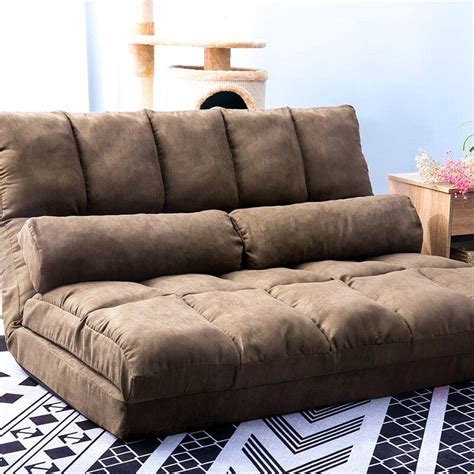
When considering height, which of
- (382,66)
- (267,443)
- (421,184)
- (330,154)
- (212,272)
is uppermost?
(382,66)

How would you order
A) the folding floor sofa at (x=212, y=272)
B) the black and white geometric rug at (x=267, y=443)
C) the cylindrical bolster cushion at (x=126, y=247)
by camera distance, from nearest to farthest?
the black and white geometric rug at (x=267, y=443)
the folding floor sofa at (x=212, y=272)
the cylindrical bolster cushion at (x=126, y=247)

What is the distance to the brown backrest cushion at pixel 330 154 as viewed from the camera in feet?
12.7

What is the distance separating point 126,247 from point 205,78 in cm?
164

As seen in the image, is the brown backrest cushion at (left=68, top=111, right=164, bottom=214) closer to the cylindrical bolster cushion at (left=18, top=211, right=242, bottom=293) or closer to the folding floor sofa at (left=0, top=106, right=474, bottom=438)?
the folding floor sofa at (left=0, top=106, right=474, bottom=438)

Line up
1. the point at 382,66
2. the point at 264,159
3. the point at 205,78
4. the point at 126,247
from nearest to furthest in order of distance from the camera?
the point at 126,247 < the point at 264,159 < the point at 205,78 < the point at 382,66

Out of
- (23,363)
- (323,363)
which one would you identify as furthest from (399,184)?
(23,363)

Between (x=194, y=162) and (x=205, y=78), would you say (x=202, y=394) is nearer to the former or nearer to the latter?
(x=194, y=162)

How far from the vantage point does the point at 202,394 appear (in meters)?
2.80

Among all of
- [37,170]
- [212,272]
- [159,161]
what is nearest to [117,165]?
[159,161]

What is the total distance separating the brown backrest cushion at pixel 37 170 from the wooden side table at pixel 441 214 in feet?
5.41

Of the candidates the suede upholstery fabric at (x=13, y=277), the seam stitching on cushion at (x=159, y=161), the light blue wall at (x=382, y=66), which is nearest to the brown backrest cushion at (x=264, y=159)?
the seam stitching on cushion at (x=159, y=161)

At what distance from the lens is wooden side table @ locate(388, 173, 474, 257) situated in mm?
4234

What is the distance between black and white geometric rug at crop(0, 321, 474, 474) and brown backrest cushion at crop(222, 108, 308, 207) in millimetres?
990

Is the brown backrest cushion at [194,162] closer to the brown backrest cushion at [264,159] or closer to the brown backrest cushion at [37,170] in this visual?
the brown backrest cushion at [264,159]
